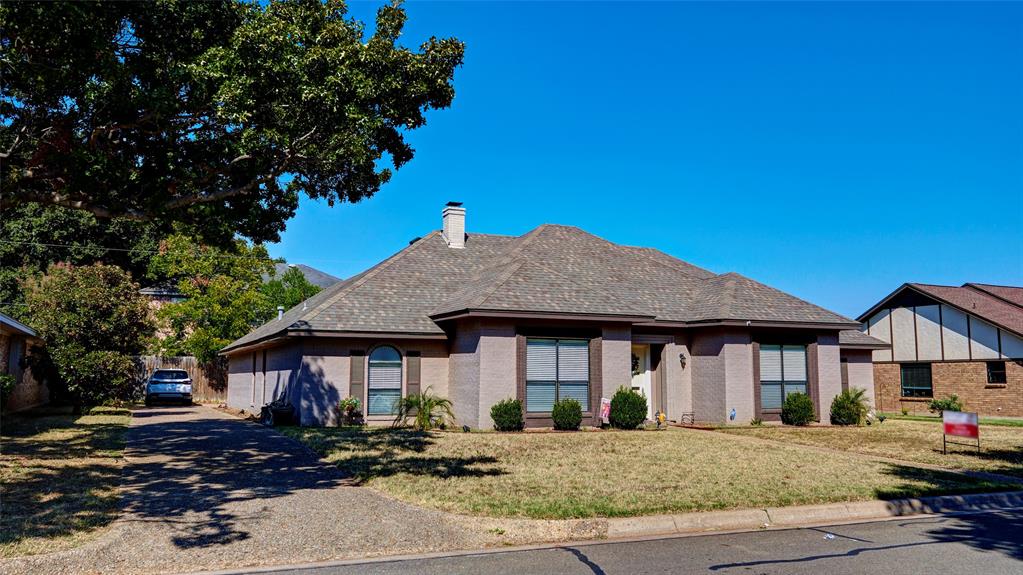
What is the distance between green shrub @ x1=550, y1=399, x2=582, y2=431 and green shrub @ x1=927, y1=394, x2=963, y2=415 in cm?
1757

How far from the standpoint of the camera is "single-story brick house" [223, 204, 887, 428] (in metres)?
19.3

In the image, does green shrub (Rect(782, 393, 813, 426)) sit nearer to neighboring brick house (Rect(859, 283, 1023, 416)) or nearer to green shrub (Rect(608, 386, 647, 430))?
green shrub (Rect(608, 386, 647, 430))

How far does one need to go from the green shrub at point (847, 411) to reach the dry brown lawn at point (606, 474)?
22.7 ft

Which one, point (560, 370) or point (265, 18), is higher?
point (265, 18)

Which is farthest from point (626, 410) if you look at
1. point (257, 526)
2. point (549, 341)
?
point (257, 526)

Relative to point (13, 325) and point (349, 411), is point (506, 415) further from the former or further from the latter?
point (13, 325)

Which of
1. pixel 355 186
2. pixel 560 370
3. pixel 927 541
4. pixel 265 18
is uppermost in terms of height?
pixel 265 18

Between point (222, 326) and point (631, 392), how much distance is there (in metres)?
24.6

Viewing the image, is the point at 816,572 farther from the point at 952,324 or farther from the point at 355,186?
the point at 952,324

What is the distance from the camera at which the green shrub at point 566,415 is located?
19.0 meters

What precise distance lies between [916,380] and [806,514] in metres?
26.6

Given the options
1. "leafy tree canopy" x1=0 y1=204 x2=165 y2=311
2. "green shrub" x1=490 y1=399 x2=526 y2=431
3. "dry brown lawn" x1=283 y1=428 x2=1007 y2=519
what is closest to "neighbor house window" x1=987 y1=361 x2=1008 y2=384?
"dry brown lawn" x1=283 y1=428 x2=1007 y2=519

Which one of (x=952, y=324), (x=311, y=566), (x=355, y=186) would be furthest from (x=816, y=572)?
(x=952, y=324)

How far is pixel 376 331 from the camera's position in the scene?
19625 mm
